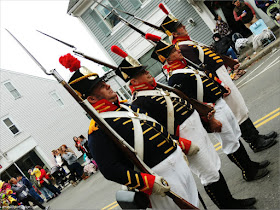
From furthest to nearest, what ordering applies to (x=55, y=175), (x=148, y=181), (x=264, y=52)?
(x=55, y=175) < (x=264, y=52) < (x=148, y=181)

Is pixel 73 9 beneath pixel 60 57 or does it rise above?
above

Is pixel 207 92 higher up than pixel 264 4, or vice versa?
pixel 207 92

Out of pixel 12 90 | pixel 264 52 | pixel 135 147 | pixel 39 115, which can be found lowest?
pixel 264 52

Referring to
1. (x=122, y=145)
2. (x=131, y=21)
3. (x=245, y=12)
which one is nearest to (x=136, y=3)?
(x=131, y=21)

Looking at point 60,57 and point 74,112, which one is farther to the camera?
point 74,112

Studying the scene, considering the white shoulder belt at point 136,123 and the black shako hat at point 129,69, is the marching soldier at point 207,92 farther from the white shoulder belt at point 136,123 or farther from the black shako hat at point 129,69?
the white shoulder belt at point 136,123

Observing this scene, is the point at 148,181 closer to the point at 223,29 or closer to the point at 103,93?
the point at 103,93

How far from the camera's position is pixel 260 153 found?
4746mm

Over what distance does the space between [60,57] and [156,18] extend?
1462cm

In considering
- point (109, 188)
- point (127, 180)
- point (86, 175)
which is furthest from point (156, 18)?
point (127, 180)

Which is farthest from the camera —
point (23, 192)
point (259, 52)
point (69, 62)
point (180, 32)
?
point (23, 192)

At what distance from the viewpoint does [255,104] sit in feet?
23.9

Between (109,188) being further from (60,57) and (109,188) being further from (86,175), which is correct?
(60,57)

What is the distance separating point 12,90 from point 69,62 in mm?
22452
